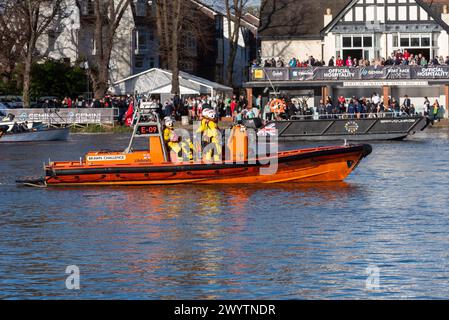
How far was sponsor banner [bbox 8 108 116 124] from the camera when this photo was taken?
55.9 metres

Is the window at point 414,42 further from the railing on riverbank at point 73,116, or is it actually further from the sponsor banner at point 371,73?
the railing on riverbank at point 73,116

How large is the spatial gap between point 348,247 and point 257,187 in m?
9.26

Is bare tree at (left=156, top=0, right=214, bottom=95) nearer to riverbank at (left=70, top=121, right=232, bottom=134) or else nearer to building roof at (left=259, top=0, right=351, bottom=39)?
building roof at (left=259, top=0, right=351, bottom=39)

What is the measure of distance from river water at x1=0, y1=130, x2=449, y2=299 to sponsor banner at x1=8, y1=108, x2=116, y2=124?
23.9 meters

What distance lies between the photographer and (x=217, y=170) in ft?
90.6

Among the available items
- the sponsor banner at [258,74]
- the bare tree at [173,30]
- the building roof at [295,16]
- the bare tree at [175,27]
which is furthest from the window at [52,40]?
the sponsor banner at [258,74]

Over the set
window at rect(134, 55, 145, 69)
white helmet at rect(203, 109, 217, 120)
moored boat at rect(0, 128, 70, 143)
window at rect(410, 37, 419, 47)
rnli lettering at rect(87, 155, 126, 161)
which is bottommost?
rnli lettering at rect(87, 155, 126, 161)

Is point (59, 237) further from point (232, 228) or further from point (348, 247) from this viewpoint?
point (348, 247)

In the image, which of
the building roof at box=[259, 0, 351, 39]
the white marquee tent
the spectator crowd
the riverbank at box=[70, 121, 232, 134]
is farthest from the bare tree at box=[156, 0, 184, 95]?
the riverbank at box=[70, 121, 232, 134]

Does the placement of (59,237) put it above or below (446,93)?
below

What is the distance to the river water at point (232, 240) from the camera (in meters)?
16.4

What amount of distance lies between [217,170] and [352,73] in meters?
37.6

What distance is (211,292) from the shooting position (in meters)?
16.0
